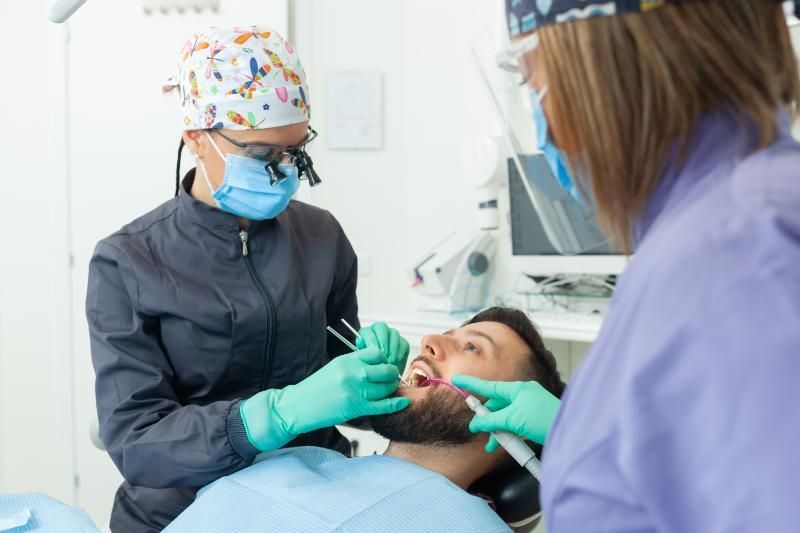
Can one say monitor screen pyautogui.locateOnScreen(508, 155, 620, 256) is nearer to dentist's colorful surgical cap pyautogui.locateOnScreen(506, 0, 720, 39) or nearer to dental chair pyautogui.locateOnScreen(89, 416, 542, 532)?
dental chair pyautogui.locateOnScreen(89, 416, 542, 532)

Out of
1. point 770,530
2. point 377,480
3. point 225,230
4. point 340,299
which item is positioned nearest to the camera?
point 770,530

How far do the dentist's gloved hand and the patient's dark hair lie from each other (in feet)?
1.30

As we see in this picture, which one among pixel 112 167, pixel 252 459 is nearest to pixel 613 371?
pixel 252 459

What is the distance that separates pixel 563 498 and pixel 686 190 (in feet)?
0.98

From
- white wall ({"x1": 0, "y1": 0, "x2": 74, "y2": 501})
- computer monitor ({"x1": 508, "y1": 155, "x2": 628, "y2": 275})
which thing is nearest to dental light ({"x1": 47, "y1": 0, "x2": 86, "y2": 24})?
computer monitor ({"x1": 508, "y1": 155, "x2": 628, "y2": 275})

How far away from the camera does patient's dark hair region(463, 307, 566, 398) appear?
64.1 inches

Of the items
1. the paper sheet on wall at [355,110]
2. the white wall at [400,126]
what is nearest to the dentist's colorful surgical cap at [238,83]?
the white wall at [400,126]

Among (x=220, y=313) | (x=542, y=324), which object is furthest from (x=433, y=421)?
(x=542, y=324)

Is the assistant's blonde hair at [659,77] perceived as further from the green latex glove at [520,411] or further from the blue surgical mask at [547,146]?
the green latex glove at [520,411]

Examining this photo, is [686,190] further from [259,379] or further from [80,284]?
[80,284]

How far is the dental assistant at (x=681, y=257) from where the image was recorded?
57 cm

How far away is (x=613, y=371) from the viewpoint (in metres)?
0.66

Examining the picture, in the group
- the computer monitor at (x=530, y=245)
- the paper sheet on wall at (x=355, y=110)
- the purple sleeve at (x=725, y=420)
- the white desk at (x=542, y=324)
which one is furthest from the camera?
the paper sheet on wall at (x=355, y=110)

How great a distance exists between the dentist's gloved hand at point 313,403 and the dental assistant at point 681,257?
664 mm
